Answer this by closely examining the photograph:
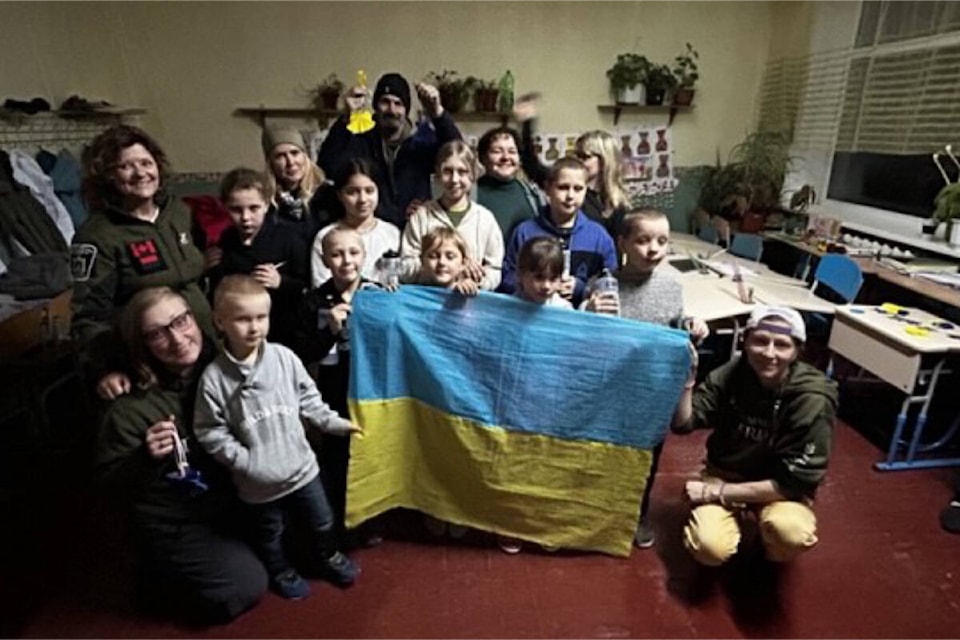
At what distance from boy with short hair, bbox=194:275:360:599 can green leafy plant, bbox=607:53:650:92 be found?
379 centimetres

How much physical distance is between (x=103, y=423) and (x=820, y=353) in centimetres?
368

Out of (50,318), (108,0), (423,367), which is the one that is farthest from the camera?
(108,0)

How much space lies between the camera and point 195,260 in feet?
6.43

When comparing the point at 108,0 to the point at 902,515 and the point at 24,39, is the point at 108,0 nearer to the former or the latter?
the point at 24,39

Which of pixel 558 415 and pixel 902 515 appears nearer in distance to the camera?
pixel 558 415

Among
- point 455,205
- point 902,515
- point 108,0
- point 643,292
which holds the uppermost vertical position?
point 108,0

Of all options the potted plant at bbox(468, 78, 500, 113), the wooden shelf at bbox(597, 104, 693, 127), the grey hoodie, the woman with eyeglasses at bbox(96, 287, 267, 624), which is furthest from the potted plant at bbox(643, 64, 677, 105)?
the woman with eyeglasses at bbox(96, 287, 267, 624)

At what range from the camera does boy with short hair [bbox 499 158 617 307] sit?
79.3 inches

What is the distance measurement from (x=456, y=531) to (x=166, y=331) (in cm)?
117

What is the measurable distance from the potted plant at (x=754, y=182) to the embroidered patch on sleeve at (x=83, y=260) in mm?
4029

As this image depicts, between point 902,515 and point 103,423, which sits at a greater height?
point 103,423

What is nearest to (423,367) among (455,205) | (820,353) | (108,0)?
(455,205)

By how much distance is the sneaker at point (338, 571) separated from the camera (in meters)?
1.91

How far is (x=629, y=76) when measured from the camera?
15.0 ft
